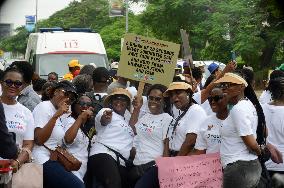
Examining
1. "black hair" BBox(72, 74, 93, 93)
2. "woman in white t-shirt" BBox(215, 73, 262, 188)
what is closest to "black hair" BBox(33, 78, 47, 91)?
"black hair" BBox(72, 74, 93, 93)

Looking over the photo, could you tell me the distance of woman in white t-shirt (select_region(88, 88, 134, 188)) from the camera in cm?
694

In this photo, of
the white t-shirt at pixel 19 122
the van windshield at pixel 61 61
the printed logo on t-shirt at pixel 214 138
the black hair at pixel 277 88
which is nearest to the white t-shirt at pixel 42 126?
the white t-shirt at pixel 19 122

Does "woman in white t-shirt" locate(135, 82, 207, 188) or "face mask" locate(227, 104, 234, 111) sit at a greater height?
"face mask" locate(227, 104, 234, 111)

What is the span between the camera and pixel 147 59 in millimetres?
7941

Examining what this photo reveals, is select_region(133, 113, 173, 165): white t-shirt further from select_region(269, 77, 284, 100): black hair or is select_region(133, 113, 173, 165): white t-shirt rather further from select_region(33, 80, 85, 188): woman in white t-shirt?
select_region(269, 77, 284, 100): black hair

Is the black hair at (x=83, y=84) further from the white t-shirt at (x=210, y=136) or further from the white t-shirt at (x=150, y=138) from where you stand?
the white t-shirt at (x=210, y=136)

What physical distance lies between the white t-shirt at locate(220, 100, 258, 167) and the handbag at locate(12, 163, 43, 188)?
169cm

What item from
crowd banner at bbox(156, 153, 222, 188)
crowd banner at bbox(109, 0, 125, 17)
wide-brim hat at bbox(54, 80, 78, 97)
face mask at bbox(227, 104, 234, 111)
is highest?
face mask at bbox(227, 104, 234, 111)

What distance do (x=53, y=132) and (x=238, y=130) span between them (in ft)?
5.95

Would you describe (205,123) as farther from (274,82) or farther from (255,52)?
(255,52)

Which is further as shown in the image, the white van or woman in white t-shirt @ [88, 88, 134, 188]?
the white van

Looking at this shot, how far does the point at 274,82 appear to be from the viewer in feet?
22.8

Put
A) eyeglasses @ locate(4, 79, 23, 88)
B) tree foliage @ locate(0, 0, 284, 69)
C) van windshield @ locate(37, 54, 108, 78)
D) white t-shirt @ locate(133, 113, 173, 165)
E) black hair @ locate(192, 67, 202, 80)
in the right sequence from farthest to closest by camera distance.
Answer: tree foliage @ locate(0, 0, 284, 69)
van windshield @ locate(37, 54, 108, 78)
black hair @ locate(192, 67, 202, 80)
white t-shirt @ locate(133, 113, 173, 165)
eyeglasses @ locate(4, 79, 23, 88)

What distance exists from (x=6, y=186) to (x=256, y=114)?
244 centimetres
